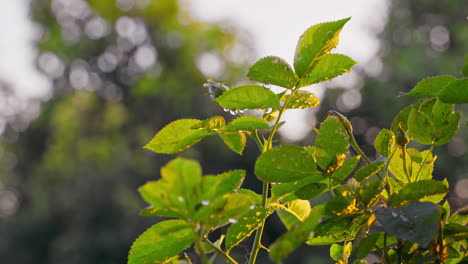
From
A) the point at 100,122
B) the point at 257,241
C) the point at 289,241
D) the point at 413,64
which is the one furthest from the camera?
the point at 100,122

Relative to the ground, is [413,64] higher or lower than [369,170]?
lower

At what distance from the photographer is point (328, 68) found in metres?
0.45

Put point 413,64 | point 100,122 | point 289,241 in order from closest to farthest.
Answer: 1. point 289,241
2. point 413,64
3. point 100,122

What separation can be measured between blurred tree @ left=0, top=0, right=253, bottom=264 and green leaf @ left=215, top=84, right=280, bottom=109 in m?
11.7

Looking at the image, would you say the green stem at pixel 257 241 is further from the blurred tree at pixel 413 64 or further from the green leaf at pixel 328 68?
the blurred tree at pixel 413 64

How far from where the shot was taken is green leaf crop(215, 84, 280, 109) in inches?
16.6

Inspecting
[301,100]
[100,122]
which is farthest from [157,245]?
[100,122]

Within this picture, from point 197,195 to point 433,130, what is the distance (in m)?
0.23

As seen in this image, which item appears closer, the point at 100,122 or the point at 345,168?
the point at 345,168

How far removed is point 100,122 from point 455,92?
16.8m

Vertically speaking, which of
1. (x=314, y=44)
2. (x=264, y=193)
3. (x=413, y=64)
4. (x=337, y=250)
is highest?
(x=314, y=44)

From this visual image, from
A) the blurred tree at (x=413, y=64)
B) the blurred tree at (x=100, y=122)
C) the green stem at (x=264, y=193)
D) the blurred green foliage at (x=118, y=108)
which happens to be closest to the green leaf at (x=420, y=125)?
the green stem at (x=264, y=193)

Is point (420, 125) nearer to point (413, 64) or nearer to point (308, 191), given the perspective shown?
point (308, 191)

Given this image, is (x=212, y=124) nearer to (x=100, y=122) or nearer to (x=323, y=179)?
(x=323, y=179)
